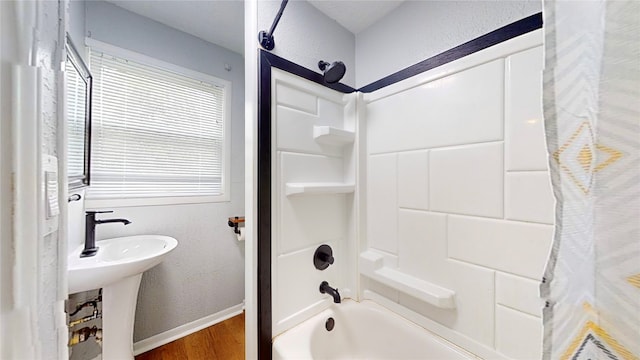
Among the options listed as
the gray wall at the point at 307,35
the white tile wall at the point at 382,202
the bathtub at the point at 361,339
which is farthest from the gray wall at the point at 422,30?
the bathtub at the point at 361,339

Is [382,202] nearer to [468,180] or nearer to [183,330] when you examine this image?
[468,180]

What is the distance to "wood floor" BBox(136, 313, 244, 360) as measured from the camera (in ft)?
4.73

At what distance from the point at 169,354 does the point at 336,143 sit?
5.68 feet

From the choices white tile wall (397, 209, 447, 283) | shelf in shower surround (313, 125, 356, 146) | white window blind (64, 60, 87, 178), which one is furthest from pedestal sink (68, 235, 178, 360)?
white tile wall (397, 209, 447, 283)

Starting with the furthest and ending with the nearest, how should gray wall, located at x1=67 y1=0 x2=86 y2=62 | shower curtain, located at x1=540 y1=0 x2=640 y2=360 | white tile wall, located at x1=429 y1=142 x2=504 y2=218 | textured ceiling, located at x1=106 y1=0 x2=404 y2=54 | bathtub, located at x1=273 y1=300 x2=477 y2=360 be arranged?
textured ceiling, located at x1=106 y1=0 x2=404 y2=54, gray wall, located at x1=67 y1=0 x2=86 y2=62, bathtub, located at x1=273 y1=300 x2=477 y2=360, white tile wall, located at x1=429 y1=142 x2=504 y2=218, shower curtain, located at x1=540 y1=0 x2=640 y2=360

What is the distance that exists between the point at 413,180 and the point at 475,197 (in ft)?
0.84

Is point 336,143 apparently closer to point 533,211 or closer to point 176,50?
point 533,211

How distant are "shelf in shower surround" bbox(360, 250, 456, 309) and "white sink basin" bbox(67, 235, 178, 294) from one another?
1.10 meters

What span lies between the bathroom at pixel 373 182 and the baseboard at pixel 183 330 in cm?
1

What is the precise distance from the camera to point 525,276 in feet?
2.45

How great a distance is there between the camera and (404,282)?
3.39ft

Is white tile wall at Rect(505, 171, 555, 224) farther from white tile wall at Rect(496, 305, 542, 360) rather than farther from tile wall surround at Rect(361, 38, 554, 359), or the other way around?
white tile wall at Rect(496, 305, 542, 360)

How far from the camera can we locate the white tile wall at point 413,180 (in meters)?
1.01

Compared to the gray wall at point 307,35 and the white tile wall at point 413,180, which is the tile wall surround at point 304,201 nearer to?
the gray wall at point 307,35
